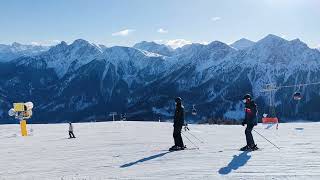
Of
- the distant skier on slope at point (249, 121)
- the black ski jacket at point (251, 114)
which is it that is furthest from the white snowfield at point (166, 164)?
the black ski jacket at point (251, 114)

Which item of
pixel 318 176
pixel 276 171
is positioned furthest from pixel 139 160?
pixel 318 176

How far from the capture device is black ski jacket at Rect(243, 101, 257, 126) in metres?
19.6

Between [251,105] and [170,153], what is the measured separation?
3958 mm

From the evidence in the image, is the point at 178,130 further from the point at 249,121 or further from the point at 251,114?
the point at 251,114

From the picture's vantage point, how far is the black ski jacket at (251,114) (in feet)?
64.4

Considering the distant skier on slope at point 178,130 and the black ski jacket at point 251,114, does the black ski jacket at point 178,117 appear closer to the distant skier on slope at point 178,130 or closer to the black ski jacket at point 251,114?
the distant skier on slope at point 178,130

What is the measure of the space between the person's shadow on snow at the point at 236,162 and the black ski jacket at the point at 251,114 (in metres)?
1.43

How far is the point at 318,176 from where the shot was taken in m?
12.9

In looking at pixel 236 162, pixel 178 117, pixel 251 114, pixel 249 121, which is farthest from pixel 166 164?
pixel 251 114

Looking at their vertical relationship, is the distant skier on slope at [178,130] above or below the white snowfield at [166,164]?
above

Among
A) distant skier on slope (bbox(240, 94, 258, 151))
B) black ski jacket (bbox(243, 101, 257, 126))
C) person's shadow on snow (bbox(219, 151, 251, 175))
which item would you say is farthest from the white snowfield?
black ski jacket (bbox(243, 101, 257, 126))

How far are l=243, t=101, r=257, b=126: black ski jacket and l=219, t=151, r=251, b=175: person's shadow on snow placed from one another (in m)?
1.43

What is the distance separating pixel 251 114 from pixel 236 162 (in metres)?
4.07

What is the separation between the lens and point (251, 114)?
64.4ft
